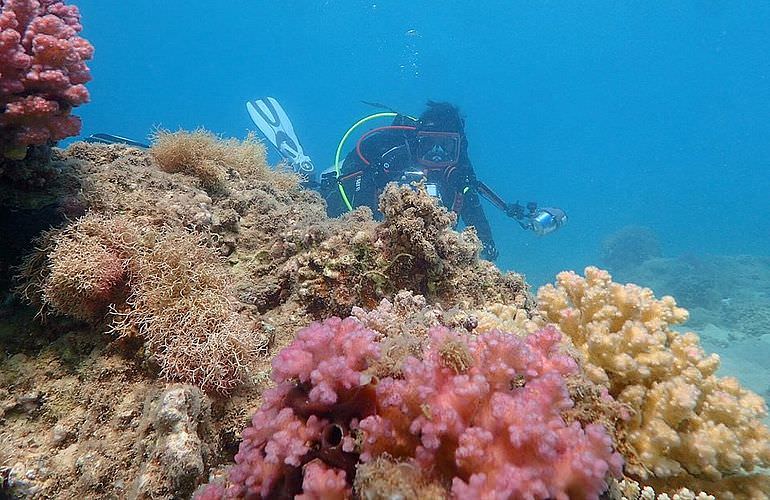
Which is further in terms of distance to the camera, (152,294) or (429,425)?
(152,294)

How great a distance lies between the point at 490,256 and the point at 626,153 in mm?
153984

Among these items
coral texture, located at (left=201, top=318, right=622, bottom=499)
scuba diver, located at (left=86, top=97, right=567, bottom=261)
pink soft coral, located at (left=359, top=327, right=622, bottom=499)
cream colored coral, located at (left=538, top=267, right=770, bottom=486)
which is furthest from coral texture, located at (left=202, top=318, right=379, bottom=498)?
scuba diver, located at (left=86, top=97, right=567, bottom=261)

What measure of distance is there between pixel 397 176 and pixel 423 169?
0.68 m

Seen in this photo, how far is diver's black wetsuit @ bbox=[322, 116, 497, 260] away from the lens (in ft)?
31.3

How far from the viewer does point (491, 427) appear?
4.92 feet

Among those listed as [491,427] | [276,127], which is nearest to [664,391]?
[491,427]

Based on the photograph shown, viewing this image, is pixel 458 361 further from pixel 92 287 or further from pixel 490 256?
pixel 490 256

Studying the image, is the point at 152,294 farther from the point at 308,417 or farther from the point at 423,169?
the point at 423,169

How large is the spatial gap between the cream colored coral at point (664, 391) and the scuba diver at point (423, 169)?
6.70 m

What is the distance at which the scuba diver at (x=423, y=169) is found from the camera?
9.56 meters

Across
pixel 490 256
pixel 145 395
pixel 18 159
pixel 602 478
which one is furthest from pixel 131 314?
pixel 490 256

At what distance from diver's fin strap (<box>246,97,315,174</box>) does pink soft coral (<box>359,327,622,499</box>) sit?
16.2 metres

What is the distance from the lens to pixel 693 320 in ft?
54.3

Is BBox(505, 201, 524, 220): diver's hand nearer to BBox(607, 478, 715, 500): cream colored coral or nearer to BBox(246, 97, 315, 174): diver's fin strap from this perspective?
BBox(246, 97, 315, 174): diver's fin strap
